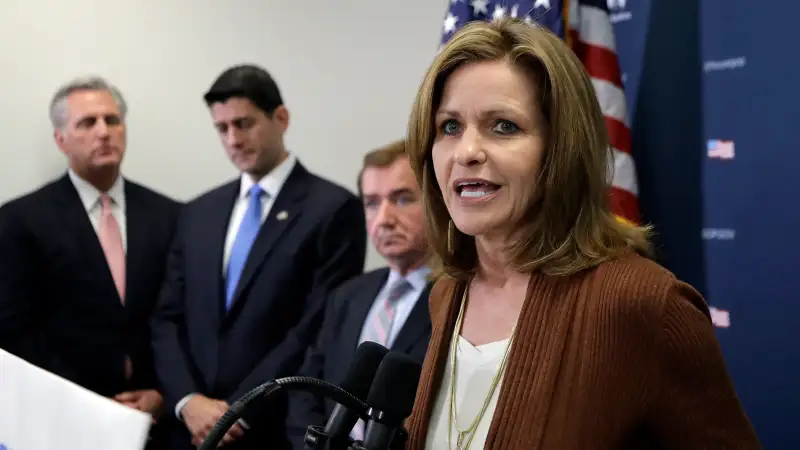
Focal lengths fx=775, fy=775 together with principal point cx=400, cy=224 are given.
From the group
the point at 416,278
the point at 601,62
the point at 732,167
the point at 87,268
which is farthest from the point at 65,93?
the point at 732,167

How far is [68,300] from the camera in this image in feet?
8.67

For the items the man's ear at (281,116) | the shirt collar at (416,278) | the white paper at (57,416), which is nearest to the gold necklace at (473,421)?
the white paper at (57,416)

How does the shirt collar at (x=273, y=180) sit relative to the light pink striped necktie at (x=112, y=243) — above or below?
above

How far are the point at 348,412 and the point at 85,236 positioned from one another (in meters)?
2.11

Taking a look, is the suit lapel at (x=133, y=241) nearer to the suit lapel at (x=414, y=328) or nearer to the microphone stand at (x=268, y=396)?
the suit lapel at (x=414, y=328)

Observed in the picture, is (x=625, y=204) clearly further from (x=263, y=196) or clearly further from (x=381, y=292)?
(x=263, y=196)

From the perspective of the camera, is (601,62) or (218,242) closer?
(601,62)

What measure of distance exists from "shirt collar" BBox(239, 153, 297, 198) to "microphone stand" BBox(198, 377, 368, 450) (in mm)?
1757

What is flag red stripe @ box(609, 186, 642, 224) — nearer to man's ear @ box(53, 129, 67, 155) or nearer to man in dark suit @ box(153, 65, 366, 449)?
man in dark suit @ box(153, 65, 366, 449)

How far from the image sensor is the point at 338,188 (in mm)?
2568

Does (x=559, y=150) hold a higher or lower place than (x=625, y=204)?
higher

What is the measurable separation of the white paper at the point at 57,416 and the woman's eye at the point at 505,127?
57cm

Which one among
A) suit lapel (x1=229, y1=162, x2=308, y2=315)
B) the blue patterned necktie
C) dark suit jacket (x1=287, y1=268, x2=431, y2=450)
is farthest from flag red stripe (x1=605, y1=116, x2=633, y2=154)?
the blue patterned necktie

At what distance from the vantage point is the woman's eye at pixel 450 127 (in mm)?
1080
